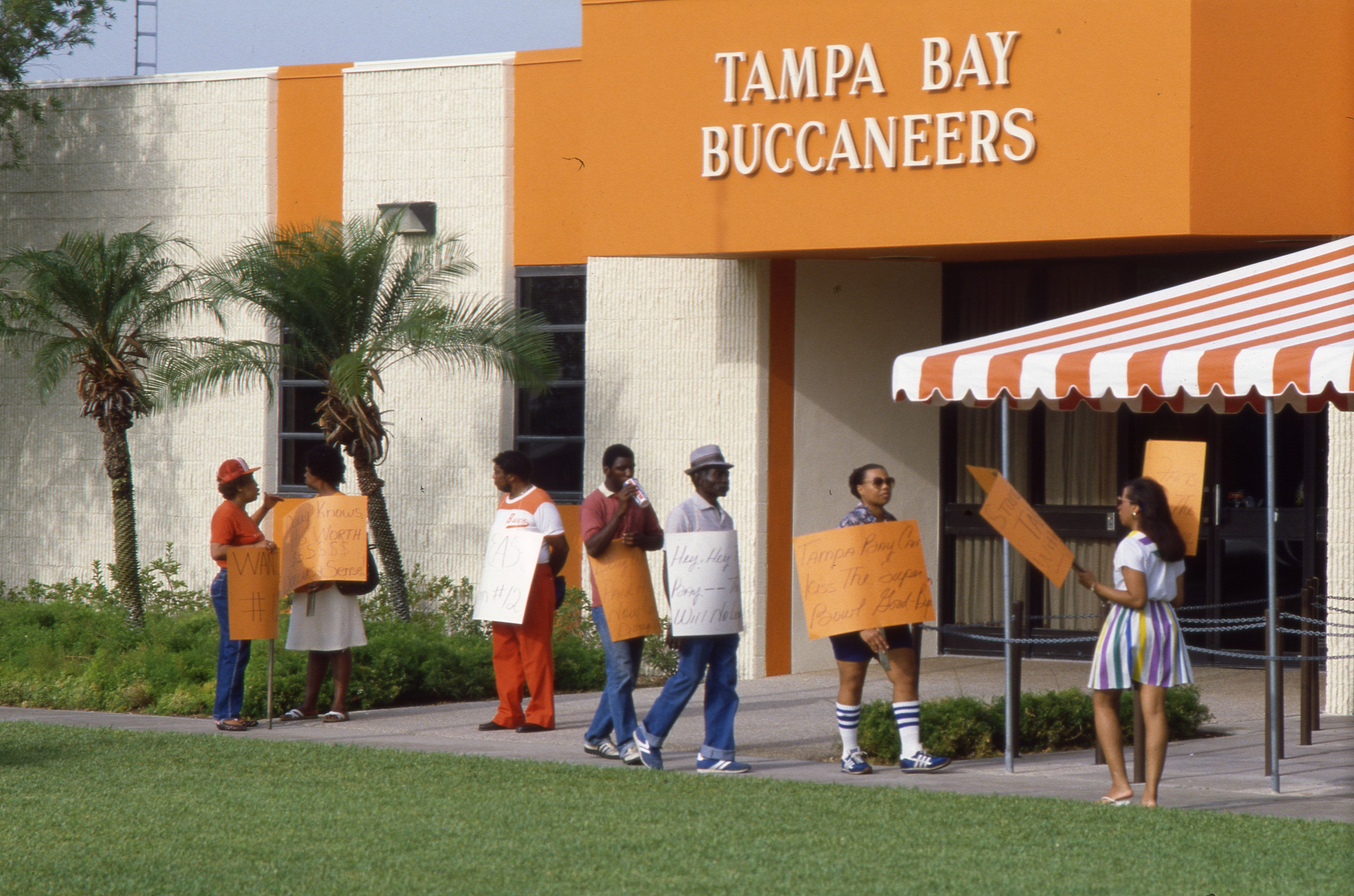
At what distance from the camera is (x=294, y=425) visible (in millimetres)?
17391

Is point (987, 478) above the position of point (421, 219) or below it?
below

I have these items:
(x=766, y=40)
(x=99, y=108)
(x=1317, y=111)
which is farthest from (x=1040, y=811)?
(x=99, y=108)

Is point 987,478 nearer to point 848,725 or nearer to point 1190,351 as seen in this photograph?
point 1190,351

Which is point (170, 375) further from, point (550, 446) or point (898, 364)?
point (898, 364)

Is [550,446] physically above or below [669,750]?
above

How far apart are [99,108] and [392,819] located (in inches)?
482

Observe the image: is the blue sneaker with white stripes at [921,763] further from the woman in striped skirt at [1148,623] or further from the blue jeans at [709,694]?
the woman in striped skirt at [1148,623]

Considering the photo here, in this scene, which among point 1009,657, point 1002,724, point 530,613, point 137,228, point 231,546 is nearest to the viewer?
point 1009,657

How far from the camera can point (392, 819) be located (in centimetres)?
790

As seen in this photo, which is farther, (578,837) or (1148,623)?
(1148,623)

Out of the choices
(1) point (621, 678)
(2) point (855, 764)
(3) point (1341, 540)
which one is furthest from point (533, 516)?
(3) point (1341, 540)

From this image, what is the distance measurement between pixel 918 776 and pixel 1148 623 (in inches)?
68.1

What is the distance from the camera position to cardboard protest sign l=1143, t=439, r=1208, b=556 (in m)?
8.62

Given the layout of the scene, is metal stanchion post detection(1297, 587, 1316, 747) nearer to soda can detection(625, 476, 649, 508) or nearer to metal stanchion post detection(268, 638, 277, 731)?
soda can detection(625, 476, 649, 508)
